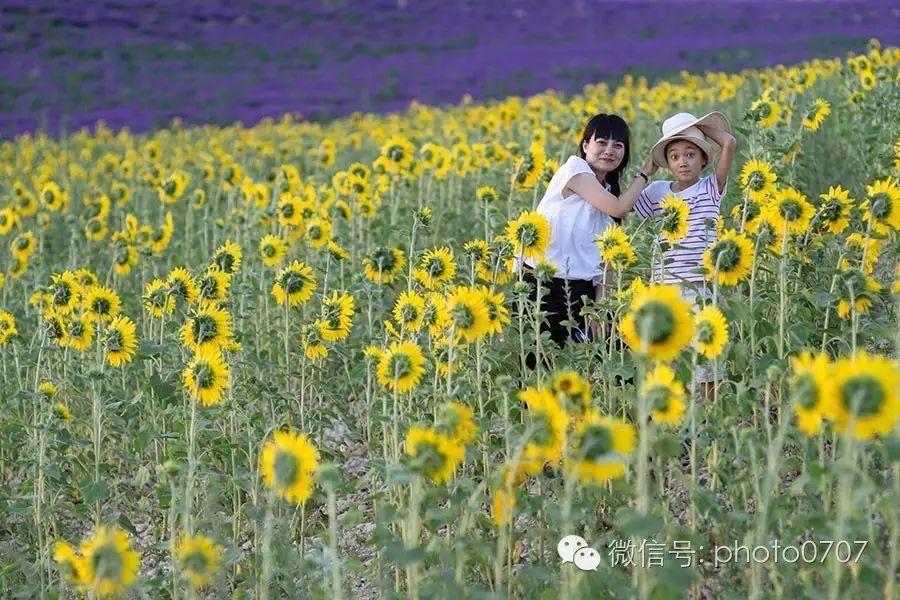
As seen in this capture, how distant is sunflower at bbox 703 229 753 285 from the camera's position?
261 centimetres

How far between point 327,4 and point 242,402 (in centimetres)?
1811

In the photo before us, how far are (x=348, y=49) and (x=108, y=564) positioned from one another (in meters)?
16.7

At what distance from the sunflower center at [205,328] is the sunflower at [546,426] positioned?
1071 millimetres

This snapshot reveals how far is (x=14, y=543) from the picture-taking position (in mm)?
3115

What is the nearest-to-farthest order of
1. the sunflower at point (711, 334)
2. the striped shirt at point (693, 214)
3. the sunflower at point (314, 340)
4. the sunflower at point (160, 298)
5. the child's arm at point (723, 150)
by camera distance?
the sunflower at point (711, 334), the sunflower at point (314, 340), the sunflower at point (160, 298), the striped shirt at point (693, 214), the child's arm at point (723, 150)

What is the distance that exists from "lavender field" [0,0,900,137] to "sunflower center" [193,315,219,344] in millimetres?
11080

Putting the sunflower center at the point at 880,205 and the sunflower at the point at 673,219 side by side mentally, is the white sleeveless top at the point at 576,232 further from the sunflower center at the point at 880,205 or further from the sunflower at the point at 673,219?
the sunflower center at the point at 880,205

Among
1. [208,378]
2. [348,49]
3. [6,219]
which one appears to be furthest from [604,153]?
[348,49]

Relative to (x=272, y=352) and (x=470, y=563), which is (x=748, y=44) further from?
(x=470, y=563)

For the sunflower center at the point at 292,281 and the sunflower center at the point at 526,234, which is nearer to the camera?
the sunflower center at the point at 526,234

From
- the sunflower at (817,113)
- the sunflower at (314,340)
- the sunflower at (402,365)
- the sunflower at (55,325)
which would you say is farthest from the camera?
the sunflower at (817,113)

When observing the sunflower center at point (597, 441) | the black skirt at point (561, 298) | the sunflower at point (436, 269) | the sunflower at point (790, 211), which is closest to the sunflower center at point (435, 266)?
the sunflower at point (436, 269)

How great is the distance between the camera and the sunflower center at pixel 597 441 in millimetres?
1744

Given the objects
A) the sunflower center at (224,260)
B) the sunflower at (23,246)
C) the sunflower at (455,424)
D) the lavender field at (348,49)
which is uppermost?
the lavender field at (348,49)
